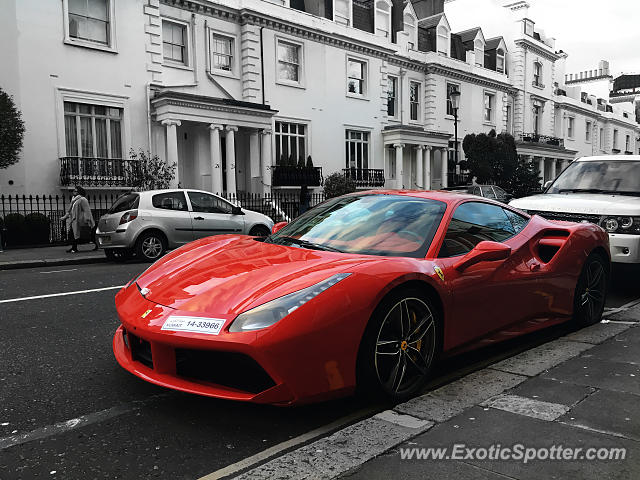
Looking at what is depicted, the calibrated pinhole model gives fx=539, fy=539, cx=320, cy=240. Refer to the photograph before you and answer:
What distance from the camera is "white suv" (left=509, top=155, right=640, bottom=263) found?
6.44m

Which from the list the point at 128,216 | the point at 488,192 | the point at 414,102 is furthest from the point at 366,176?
the point at 128,216

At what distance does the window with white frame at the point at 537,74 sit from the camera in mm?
40031

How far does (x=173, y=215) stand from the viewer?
11.6 meters

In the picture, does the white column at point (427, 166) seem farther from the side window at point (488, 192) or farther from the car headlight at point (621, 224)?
the car headlight at point (621, 224)

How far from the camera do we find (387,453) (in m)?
2.62

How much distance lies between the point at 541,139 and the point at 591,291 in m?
39.1

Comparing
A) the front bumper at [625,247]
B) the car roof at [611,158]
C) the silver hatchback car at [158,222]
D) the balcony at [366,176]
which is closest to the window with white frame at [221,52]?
the balcony at [366,176]

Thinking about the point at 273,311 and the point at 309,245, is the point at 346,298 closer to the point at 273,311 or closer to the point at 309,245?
the point at 273,311

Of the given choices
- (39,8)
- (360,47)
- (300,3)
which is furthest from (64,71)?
(360,47)

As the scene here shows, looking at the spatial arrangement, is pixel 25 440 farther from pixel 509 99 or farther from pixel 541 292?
pixel 509 99

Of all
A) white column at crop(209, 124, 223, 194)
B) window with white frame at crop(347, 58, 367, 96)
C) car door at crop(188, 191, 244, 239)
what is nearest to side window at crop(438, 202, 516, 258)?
car door at crop(188, 191, 244, 239)

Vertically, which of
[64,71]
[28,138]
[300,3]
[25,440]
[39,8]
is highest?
[300,3]

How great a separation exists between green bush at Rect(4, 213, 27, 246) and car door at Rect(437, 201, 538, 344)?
540 inches

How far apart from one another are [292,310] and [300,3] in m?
24.2
